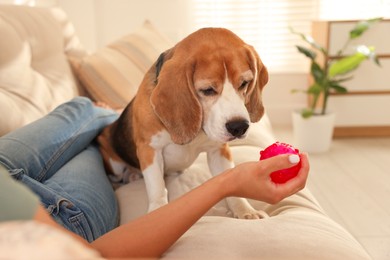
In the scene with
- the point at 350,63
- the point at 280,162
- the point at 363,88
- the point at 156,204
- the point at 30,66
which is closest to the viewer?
the point at 280,162

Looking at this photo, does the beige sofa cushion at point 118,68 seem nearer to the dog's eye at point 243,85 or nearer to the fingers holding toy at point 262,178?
the dog's eye at point 243,85

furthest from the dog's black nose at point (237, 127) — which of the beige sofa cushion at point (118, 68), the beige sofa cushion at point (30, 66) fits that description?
the beige sofa cushion at point (118, 68)

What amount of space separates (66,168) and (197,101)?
0.47 m

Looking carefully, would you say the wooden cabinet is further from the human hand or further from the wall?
the human hand

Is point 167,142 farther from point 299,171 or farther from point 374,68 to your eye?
point 374,68

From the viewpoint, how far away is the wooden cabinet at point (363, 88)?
147 inches

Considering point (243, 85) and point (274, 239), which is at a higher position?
point (243, 85)

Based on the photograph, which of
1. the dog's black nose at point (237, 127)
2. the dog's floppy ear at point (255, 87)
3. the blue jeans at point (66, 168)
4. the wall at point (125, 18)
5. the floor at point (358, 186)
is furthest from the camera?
the wall at point (125, 18)

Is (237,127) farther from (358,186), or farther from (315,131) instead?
(315,131)

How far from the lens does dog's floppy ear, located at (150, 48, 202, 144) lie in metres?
1.38

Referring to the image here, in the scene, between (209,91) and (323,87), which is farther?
(323,87)

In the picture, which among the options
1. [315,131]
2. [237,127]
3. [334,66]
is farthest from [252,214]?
[334,66]

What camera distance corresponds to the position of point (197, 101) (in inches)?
54.6

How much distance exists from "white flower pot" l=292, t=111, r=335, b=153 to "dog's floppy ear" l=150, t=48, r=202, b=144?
2.34 m
